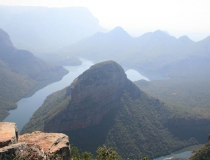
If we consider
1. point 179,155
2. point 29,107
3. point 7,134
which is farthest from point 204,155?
point 29,107

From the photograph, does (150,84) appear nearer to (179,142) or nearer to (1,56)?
(179,142)

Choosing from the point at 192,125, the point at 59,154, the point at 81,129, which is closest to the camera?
the point at 59,154

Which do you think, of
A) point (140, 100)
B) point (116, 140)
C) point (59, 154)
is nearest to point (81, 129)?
point (116, 140)

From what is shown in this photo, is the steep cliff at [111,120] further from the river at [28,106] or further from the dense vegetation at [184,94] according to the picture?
the river at [28,106]

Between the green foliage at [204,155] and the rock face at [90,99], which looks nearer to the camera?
the green foliage at [204,155]

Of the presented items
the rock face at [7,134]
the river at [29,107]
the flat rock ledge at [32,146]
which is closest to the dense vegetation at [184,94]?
the river at [29,107]

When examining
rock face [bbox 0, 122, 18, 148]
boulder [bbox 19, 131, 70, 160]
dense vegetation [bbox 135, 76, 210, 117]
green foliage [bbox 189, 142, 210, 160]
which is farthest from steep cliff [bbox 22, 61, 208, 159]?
rock face [bbox 0, 122, 18, 148]
